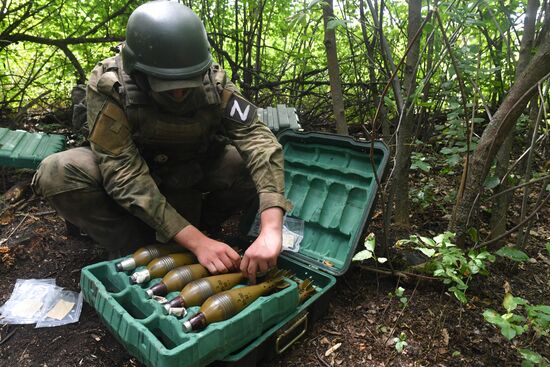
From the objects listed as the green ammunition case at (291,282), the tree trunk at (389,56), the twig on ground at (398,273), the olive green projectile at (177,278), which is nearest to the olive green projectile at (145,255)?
the green ammunition case at (291,282)

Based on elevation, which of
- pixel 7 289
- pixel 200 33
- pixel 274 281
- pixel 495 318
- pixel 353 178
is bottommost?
pixel 7 289

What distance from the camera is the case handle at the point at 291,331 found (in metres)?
1.70

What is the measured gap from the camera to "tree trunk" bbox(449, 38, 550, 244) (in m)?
1.70

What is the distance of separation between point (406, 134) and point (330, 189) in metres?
0.55

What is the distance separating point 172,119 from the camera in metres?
2.13

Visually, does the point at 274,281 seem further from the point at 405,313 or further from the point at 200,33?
the point at 200,33

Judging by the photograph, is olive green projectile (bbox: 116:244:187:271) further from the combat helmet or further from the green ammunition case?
the combat helmet

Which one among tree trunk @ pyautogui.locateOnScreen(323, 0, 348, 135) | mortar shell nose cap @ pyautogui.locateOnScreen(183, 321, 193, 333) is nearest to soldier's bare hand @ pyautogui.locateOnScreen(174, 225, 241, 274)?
mortar shell nose cap @ pyautogui.locateOnScreen(183, 321, 193, 333)

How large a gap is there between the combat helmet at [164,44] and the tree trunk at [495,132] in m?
1.37

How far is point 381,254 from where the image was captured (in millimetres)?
2369

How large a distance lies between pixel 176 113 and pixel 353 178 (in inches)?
42.9

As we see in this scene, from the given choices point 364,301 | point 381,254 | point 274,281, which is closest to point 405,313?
point 364,301

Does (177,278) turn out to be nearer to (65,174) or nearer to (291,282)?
(291,282)

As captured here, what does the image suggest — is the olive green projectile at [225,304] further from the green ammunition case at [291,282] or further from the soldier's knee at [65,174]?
the soldier's knee at [65,174]
